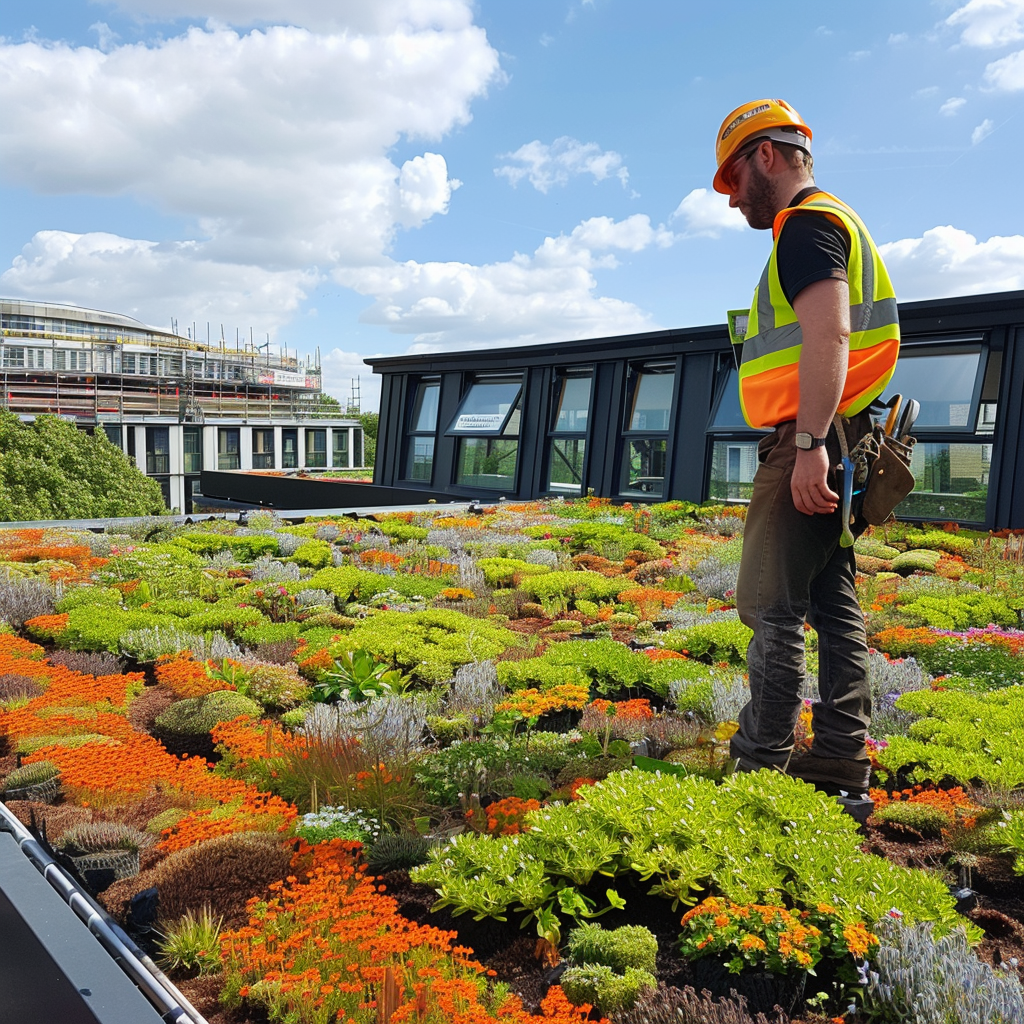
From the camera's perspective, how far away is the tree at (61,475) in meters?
35.8

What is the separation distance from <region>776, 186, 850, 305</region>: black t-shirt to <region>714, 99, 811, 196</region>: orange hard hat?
39cm

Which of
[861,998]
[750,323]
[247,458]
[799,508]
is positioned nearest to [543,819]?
[861,998]

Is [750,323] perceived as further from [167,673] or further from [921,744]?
[167,673]

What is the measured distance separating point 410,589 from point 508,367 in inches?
420

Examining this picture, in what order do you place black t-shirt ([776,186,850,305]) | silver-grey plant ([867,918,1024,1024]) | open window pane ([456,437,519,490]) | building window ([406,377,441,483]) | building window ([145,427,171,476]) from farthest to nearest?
building window ([145,427,171,476]) < building window ([406,377,441,483]) < open window pane ([456,437,519,490]) < black t-shirt ([776,186,850,305]) < silver-grey plant ([867,918,1024,1024])

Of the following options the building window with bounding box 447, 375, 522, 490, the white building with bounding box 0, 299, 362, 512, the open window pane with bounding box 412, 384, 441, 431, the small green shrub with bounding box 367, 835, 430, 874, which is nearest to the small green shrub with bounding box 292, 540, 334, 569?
the small green shrub with bounding box 367, 835, 430, 874

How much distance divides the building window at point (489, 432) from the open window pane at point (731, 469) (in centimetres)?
465

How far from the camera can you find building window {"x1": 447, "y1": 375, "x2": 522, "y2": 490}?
1719 cm

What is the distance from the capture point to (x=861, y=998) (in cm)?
207

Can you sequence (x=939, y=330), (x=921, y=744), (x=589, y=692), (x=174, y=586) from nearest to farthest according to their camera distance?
(x=921, y=744) → (x=589, y=692) → (x=174, y=586) → (x=939, y=330)

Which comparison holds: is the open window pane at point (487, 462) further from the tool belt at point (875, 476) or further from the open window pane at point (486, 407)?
the tool belt at point (875, 476)

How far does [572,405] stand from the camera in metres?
16.4

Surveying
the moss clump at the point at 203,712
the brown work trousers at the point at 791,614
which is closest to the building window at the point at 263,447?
the moss clump at the point at 203,712

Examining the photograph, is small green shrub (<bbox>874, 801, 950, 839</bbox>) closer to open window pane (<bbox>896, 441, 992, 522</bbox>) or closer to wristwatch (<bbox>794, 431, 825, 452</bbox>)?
wristwatch (<bbox>794, 431, 825, 452</bbox>)
